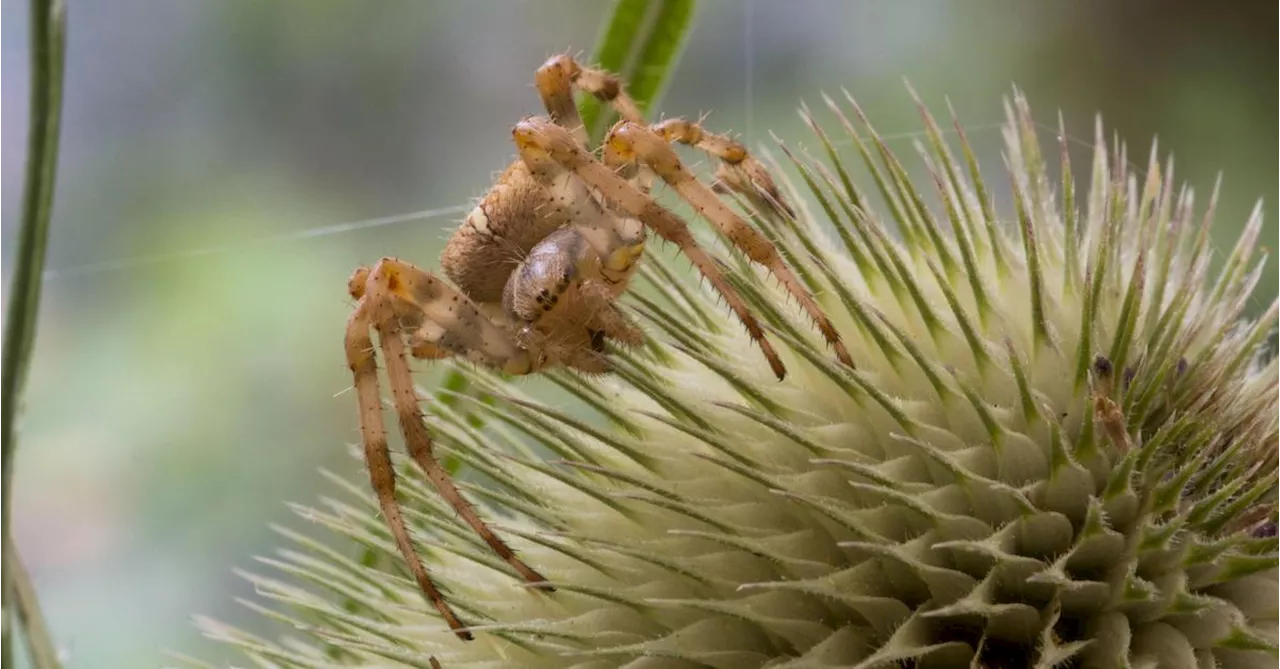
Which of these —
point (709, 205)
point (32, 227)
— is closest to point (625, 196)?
point (709, 205)

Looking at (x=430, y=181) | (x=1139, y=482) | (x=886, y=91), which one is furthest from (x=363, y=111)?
(x=1139, y=482)

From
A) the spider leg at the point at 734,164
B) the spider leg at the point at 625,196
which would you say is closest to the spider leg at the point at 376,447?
the spider leg at the point at 625,196

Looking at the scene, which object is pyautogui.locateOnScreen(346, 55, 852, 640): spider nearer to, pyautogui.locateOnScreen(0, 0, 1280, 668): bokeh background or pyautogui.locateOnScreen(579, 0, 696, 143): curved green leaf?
→ pyautogui.locateOnScreen(579, 0, 696, 143): curved green leaf

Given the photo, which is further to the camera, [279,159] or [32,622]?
[279,159]

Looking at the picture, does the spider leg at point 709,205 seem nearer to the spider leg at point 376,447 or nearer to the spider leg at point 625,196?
the spider leg at point 625,196

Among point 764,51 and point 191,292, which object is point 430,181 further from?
point 764,51

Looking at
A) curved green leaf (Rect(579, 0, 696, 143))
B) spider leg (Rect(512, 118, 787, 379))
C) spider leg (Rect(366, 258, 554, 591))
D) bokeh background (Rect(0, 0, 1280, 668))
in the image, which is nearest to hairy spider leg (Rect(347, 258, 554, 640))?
spider leg (Rect(366, 258, 554, 591))

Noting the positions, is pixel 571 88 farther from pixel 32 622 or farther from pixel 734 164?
pixel 32 622
